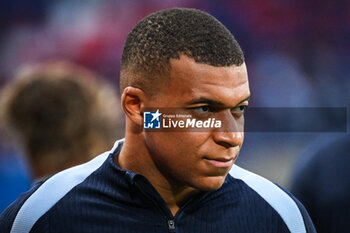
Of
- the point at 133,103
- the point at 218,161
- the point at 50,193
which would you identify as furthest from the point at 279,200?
the point at 50,193

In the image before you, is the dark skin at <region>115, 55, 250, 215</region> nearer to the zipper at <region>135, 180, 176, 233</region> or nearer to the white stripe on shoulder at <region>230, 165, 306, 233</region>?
the zipper at <region>135, 180, 176, 233</region>

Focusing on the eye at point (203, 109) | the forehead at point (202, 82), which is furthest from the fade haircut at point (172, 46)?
the eye at point (203, 109)

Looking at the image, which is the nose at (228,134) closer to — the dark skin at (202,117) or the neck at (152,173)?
the dark skin at (202,117)

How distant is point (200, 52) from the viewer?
1.48m

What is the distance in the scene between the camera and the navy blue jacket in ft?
5.17

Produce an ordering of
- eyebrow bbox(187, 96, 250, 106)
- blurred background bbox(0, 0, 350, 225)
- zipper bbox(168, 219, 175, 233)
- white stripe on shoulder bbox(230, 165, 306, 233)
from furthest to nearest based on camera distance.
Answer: blurred background bbox(0, 0, 350, 225) < white stripe on shoulder bbox(230, 165, 306, 233) < zipper bbox(168, 219, 175, 233) < eyebrow bbox(187, 96, 250, 106)

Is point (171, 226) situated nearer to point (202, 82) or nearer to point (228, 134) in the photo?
point (228, 134)

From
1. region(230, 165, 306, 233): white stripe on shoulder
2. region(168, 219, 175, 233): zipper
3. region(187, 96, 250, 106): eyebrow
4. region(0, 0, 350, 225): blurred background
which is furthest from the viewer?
region(0, 0, 350, 225): blurred background

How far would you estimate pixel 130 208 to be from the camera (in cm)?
160

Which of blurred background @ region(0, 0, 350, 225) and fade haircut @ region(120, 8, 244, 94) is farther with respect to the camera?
blurred background @ region(0, 0, 350, 225)

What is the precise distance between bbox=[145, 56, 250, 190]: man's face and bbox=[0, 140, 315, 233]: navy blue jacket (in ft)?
0.54

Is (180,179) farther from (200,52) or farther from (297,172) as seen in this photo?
(297,172)

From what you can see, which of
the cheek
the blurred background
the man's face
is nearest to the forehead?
the man's face

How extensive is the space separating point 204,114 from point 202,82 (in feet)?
0.32
